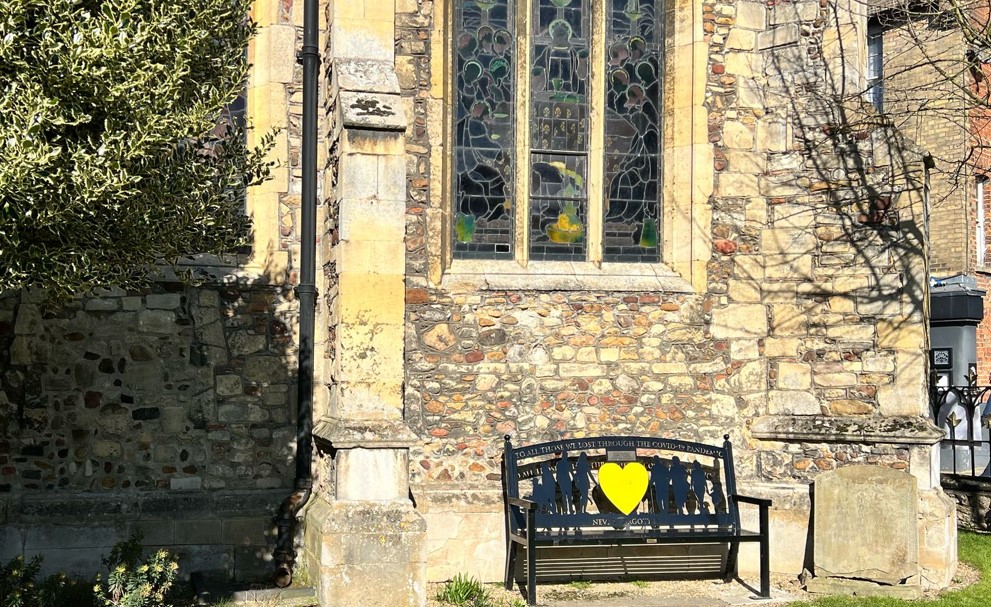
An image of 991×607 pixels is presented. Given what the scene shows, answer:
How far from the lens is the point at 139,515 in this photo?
8.29 metres

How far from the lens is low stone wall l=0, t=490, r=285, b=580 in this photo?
8.01m

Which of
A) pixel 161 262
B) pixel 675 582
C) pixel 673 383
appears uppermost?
pixel 161 262

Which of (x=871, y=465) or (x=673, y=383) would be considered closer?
(x=871, y=465)

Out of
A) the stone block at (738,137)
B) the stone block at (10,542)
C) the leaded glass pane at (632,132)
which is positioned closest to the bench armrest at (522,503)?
the leaded glass pane at (632,132)

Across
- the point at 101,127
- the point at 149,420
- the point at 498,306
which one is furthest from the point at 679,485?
the point at 101,127

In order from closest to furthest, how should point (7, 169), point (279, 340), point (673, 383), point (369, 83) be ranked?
point (7, 169) < point (369, 83) < point (279, 340) < point (673, 383)

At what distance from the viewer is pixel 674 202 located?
9836 millimetres

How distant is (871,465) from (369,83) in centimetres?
495

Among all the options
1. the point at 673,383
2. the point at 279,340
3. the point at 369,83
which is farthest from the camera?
the point at 673,383

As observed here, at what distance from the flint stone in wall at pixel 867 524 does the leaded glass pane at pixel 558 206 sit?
2847mm

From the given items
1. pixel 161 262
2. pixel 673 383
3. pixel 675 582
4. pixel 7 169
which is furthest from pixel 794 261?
pixel 7 169

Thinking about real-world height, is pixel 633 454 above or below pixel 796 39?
below

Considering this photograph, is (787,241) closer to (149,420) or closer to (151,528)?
(149,420)

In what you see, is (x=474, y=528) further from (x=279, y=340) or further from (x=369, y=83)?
(x=369, y=83)
